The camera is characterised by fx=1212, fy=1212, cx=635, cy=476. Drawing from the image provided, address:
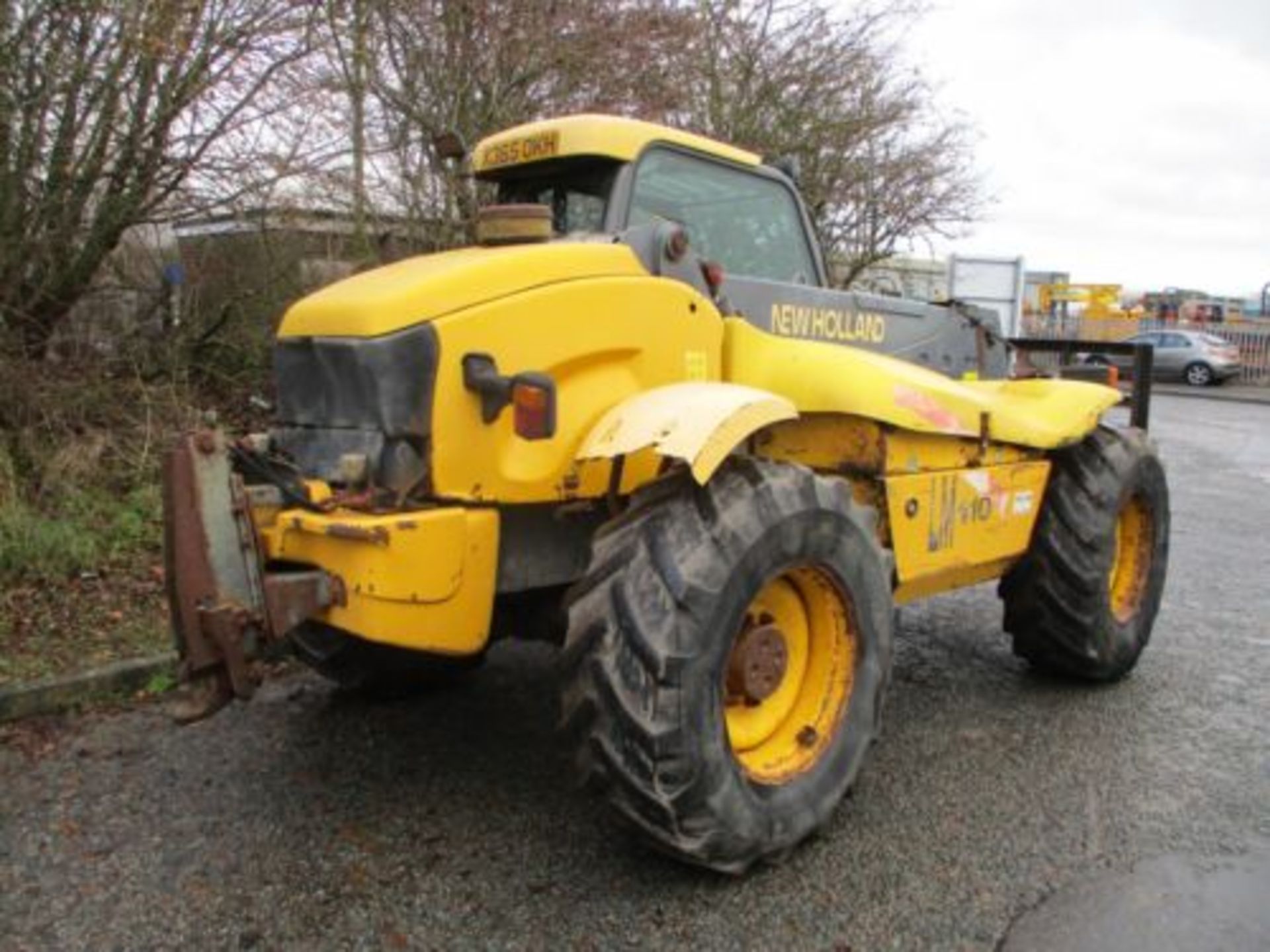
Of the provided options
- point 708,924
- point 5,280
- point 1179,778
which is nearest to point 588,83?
point 5,280

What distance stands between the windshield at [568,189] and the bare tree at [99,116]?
2.51 m

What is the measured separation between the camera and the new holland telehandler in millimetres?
3127

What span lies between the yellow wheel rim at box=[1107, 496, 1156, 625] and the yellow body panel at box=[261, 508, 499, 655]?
3308 millimetres

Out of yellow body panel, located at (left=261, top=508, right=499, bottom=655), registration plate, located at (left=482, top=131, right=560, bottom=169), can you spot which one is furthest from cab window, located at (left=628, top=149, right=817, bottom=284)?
yellow body panel, located at (left=261, top=508, right=499, bottom=655)

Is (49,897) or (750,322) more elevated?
(750,322)

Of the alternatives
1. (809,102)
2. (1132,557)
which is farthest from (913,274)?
(1132,557)

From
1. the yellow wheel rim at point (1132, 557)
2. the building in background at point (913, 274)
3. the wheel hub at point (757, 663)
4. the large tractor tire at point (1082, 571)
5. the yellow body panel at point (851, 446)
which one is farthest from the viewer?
the building in background at point (913, 274)

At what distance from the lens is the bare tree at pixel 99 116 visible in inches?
232

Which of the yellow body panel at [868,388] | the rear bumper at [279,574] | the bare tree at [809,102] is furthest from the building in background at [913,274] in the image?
the rear bumper at [279,574]

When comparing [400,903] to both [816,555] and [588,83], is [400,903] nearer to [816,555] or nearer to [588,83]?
[816,555]

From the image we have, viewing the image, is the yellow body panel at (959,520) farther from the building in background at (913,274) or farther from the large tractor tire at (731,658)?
the building in background at (913,274)

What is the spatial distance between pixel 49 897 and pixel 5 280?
164 inches

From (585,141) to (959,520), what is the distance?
190cm

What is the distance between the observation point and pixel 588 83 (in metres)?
9.46
